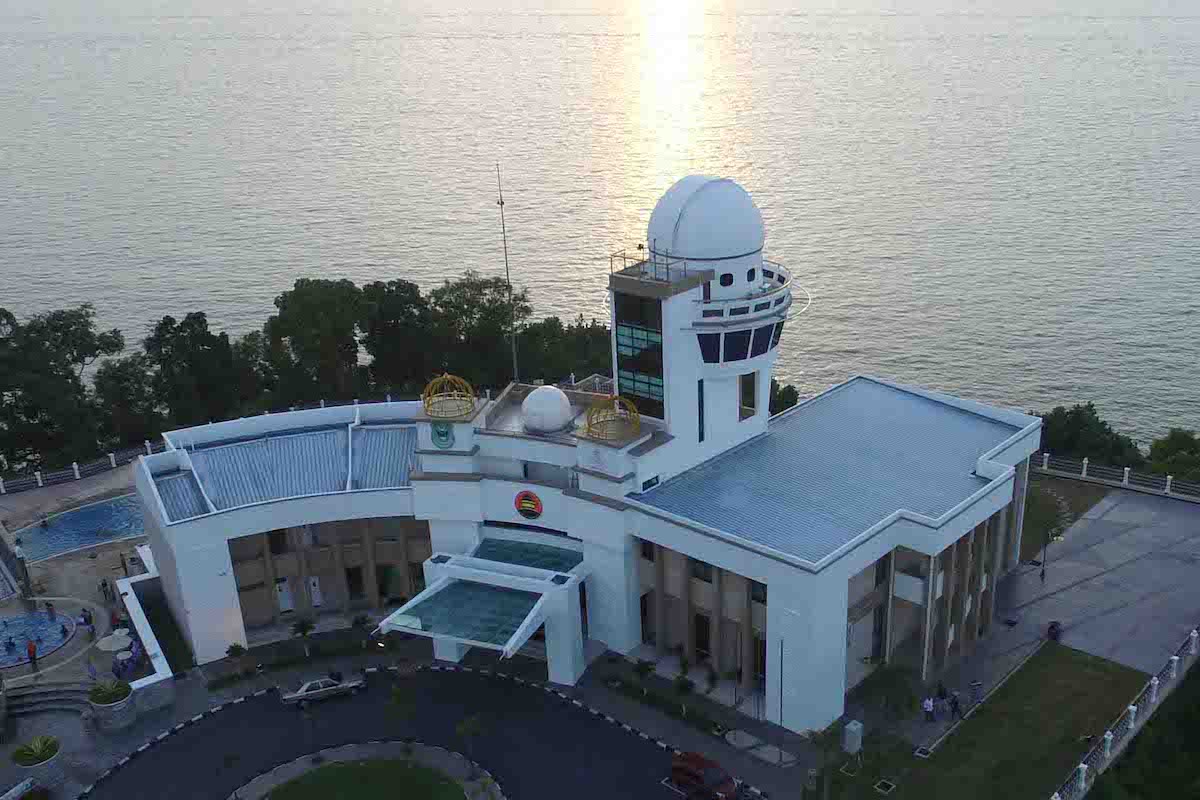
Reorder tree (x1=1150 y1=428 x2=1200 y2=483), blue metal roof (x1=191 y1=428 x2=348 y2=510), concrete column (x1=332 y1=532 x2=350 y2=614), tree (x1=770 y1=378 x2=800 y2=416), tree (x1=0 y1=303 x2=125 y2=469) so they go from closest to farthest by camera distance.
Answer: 1. blue metal roof (x1=191 y1=428 x2=348 y2=510)
2. concrete column (x1=332 y1=532 x2=350 y2=614)
3. tree (x1=1150 y1=428 x2=1200 y2=483)
4. tree (x1=770 y1=378 x2=800 y2=416)
5. tree (x1=0 y1=303 x2=125 y2=469)

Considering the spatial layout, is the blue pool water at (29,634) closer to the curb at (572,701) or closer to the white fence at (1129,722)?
the curb at (572,701)

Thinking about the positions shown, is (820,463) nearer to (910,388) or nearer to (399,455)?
(910,388)

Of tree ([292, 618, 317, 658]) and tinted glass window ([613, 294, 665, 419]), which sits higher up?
tinted glass window ([613, 294, 665, 419])

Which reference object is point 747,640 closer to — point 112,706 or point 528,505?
point 528,505

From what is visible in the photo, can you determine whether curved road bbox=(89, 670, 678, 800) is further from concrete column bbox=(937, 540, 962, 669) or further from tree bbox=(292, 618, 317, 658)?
concrete column bbox=(937, 540, 962, 669)

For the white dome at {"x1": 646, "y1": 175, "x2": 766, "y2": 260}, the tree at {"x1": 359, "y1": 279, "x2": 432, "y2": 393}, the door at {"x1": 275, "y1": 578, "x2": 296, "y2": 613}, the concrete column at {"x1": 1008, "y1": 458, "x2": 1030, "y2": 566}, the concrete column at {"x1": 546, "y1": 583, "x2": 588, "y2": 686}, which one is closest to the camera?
the concrete column at {"x1": 546, "y1": 583, "x2": 588, "y2": 686}

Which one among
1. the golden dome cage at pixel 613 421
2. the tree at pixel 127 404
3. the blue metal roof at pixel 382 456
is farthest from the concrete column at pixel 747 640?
the tree at pixel 127 404

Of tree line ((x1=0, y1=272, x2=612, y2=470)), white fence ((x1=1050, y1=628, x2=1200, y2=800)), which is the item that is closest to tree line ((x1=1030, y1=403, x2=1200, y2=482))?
white fence ((x1=1050, y1=628, x2=1200, y2=800))
